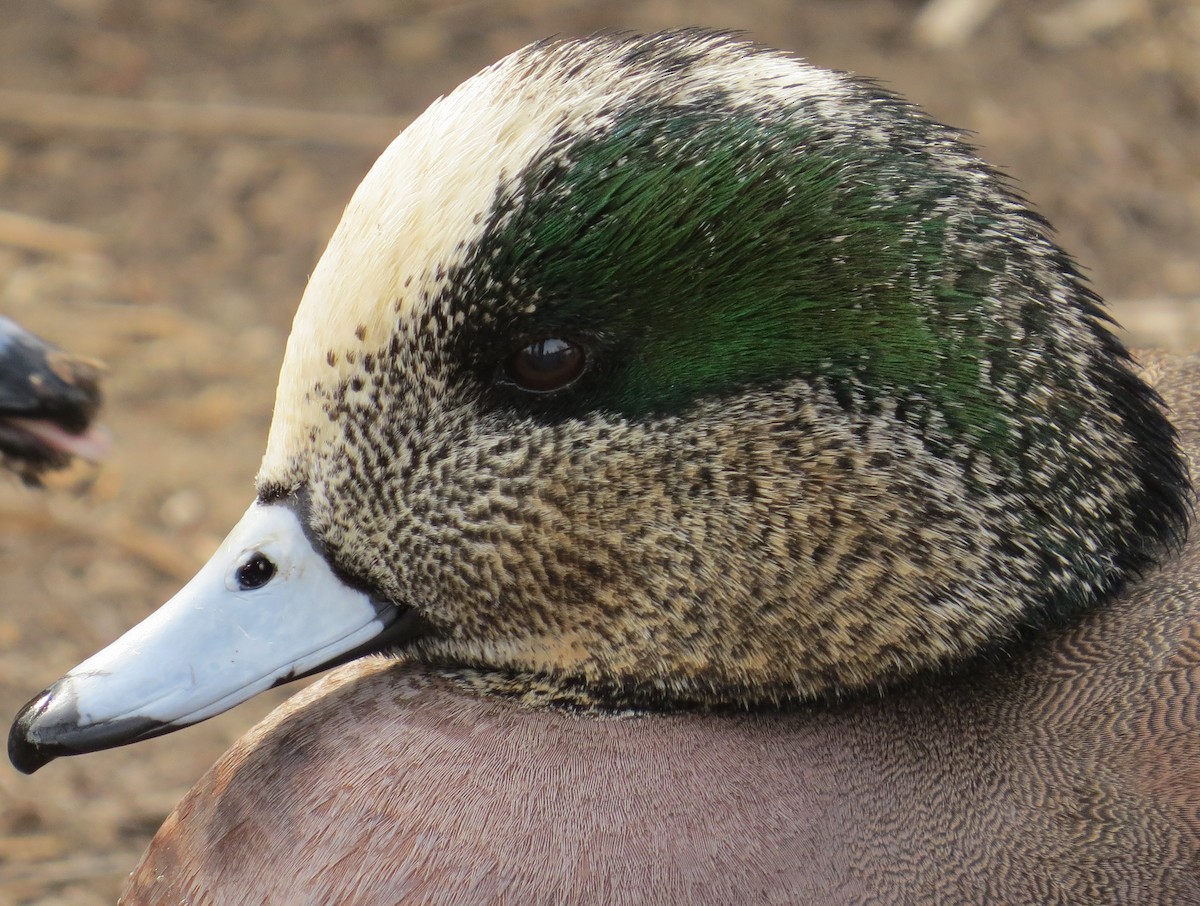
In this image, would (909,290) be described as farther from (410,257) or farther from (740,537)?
(410,257)

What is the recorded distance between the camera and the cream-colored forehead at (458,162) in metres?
1.40

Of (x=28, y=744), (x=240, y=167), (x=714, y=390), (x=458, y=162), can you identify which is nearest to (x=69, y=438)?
(x=28, y=744)

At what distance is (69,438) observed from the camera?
2.16 metres

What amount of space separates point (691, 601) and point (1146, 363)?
85cm

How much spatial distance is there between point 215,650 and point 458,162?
53 cm

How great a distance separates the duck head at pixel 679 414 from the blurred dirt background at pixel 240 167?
122cm

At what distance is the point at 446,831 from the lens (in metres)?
1.40

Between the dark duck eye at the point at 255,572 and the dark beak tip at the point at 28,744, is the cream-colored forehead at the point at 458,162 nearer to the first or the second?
the dark duck eye at the point at 255,572

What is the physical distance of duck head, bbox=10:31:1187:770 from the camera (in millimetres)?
1396

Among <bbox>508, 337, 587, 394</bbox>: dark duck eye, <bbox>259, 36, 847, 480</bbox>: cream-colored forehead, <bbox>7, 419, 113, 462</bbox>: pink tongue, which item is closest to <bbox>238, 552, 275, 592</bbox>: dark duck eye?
<bbox>259, 36, 847, 480</bbox>: cream-colored forehead

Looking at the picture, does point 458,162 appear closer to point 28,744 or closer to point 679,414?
point 679,414

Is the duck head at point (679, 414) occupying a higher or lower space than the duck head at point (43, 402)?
lower

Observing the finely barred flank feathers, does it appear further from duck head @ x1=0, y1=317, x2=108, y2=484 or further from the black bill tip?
duck head @ x1=0, y1=317, x2=108, y2=484

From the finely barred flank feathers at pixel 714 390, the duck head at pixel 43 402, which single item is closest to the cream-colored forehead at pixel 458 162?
the finely barred flank feathers at pixel 714 390
